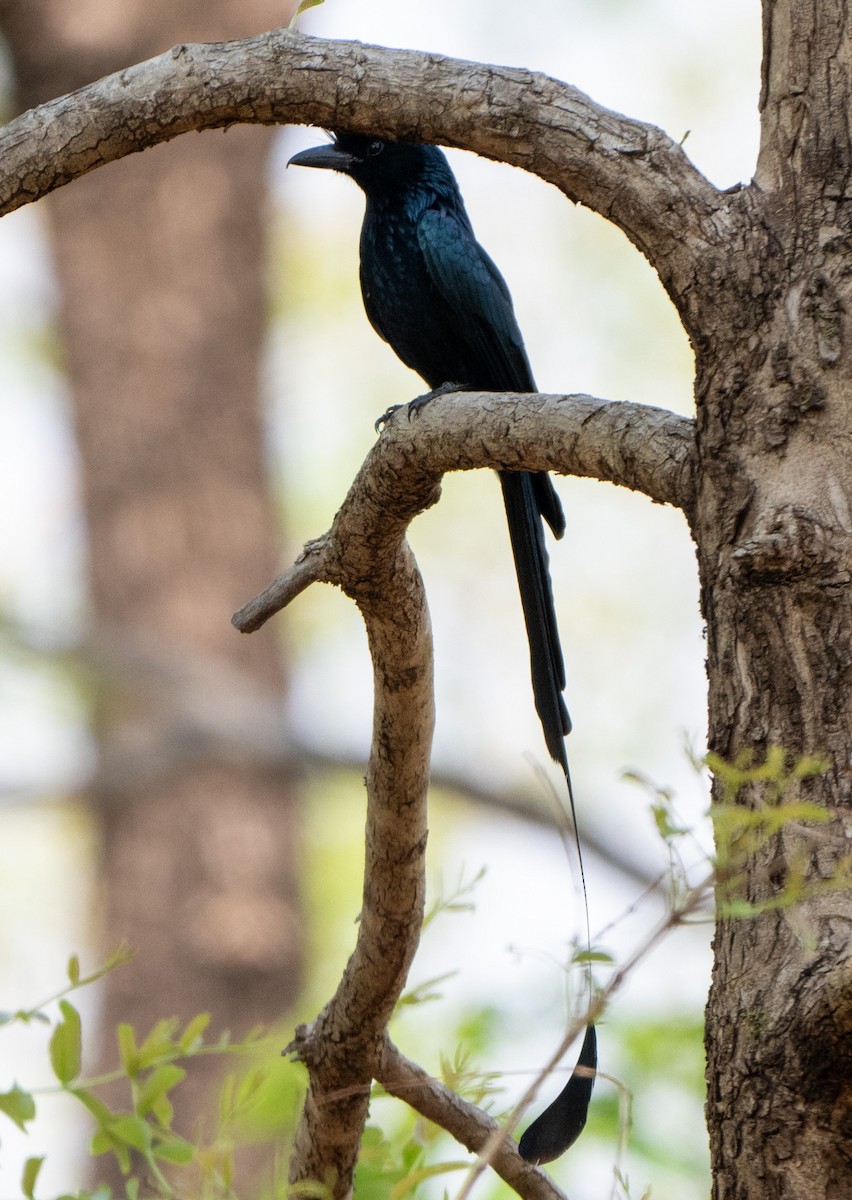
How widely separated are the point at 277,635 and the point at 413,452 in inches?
212

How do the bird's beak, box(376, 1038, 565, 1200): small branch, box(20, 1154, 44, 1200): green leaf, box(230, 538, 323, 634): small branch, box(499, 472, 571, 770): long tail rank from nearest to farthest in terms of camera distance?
box(20, 1154, 44, 1200): green leaf → box(376, 1038, 565, 1200): small branch → box(230, 538, 323, 634): small branch → box(499, 472, 571, 770): long tail → the bird's beak

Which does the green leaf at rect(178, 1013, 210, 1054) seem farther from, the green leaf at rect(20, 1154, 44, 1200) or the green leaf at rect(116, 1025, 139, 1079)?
the green leaf at rect(20, 1154, 44, 1200)

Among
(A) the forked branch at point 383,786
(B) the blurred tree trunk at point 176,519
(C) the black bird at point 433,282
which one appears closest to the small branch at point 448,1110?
(A) the forked branch at point 383,786

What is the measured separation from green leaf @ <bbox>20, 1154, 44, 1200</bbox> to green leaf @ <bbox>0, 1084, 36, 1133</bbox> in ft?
0.19

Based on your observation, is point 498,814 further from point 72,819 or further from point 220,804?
A: point 72,819

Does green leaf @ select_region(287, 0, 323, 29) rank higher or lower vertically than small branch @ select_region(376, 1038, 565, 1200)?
higher

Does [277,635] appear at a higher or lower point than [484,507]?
lower

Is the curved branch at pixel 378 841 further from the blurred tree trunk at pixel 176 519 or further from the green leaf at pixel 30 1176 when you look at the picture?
the blurred tree trunk at pixel 176 519

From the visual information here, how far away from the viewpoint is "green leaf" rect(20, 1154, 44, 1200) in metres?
1.43

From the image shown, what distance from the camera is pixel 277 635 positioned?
23.2ft

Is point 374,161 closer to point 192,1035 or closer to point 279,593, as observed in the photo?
point 279,593

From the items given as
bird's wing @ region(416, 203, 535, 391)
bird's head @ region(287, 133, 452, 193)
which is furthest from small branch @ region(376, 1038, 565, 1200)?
bird's head @ region(287, 133, 452, 193)

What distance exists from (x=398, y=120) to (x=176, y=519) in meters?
5.41

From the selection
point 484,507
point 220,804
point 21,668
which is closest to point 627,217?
point 220,804
